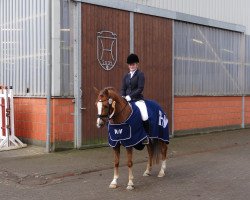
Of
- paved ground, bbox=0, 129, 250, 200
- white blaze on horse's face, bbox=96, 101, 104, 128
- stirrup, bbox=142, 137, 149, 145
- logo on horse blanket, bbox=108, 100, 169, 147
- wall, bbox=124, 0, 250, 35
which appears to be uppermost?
wall, bbox=124, 0, 250, 35

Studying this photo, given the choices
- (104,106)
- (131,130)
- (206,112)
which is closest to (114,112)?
(104,106)

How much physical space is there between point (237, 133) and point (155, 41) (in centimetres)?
539

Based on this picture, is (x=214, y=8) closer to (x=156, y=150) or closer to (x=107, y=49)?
(x=107, y=49)

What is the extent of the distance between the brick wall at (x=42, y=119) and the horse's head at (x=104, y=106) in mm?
4595

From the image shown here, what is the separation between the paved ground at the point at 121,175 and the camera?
24.8 feet

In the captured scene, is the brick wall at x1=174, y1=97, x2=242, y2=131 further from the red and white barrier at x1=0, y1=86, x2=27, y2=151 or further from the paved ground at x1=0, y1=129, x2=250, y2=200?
the red and white barrier at x1=0, y1=86, x2=27, y2=151

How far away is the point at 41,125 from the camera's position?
1223cm

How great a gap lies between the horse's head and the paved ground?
52.6 inches

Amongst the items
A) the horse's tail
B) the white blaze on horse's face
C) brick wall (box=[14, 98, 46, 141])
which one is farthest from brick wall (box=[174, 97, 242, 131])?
the white blaze on horse's face

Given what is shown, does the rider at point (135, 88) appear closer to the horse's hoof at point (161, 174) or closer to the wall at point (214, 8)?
the horse's hoof at point (161, 174)

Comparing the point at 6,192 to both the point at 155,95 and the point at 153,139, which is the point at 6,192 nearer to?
the point at 153,139

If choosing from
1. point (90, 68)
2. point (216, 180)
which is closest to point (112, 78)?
point (90, 68)

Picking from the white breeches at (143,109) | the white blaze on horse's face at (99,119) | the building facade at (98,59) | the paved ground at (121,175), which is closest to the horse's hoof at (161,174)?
the paved ground at (121,175)

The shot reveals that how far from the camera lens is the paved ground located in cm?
757
